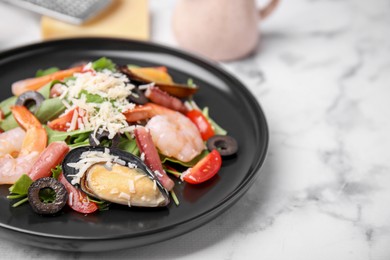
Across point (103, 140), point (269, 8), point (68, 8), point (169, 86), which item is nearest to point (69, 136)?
point (103, 140)

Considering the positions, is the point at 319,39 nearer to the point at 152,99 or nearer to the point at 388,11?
the point at 388,11

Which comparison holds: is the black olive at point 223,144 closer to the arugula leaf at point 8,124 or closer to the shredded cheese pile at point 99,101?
the shredded cheese pile at point 99,101

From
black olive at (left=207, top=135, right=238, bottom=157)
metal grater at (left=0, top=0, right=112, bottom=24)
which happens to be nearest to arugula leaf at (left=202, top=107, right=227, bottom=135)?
black olive at (left=207, top=135, right=238, bottom=157)

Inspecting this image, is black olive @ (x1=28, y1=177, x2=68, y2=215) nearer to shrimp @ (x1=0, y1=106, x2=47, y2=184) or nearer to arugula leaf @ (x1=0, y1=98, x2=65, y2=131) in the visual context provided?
shrimp @ (x1=0, y1=106, x2=47, y2=184)

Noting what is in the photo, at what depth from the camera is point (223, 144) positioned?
2.65m

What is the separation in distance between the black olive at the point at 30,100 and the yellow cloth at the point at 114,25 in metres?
0.89

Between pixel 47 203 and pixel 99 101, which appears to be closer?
pixel 47 203

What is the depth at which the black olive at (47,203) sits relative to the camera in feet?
7.21

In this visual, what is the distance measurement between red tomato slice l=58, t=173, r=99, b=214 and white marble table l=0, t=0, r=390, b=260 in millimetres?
181

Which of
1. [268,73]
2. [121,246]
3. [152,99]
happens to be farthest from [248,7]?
[121,246]

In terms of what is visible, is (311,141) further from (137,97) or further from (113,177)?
(113,177)

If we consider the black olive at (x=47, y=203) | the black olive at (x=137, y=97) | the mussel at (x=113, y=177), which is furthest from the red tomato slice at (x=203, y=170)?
the black olive at (x=47, y=203)

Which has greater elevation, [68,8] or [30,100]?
[30,100]

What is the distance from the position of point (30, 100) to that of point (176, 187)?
790 millimetres
